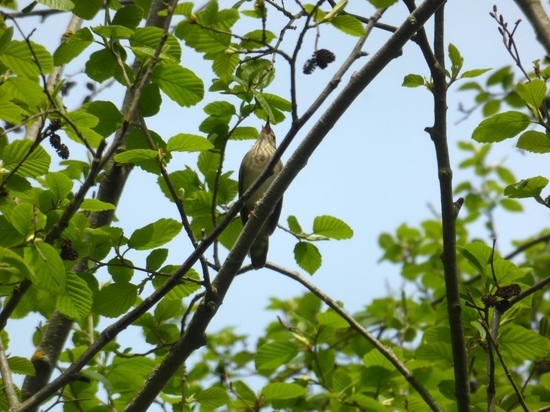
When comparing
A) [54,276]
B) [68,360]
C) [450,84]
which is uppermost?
[450,84]

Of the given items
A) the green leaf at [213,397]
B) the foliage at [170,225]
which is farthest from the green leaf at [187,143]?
the green leaf at [213,397]

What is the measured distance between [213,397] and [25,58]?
1666 mm

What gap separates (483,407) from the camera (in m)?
3.16

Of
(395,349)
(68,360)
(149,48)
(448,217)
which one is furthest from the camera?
(395,349)

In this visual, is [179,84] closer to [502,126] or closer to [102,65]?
[102,65]

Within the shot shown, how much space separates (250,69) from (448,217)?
36.6 inches

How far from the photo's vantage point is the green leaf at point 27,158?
7.73ft

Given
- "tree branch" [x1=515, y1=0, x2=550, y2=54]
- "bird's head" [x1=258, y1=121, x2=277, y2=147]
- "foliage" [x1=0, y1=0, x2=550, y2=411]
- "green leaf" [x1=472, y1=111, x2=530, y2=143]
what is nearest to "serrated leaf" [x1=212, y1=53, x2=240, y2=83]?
"foliage" [x1=0, y1=0, x2=550, y2=411]

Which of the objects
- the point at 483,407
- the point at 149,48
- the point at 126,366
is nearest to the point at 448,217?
the point at 483,407

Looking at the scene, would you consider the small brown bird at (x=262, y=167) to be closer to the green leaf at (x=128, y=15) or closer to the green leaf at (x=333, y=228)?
the green leaf at (x=333, y=228)

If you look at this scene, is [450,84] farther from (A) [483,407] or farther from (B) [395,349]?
(B) [395,349]

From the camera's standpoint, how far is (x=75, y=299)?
237cm

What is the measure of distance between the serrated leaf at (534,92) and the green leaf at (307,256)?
1.10 m

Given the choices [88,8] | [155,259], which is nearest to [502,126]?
[155,259]
